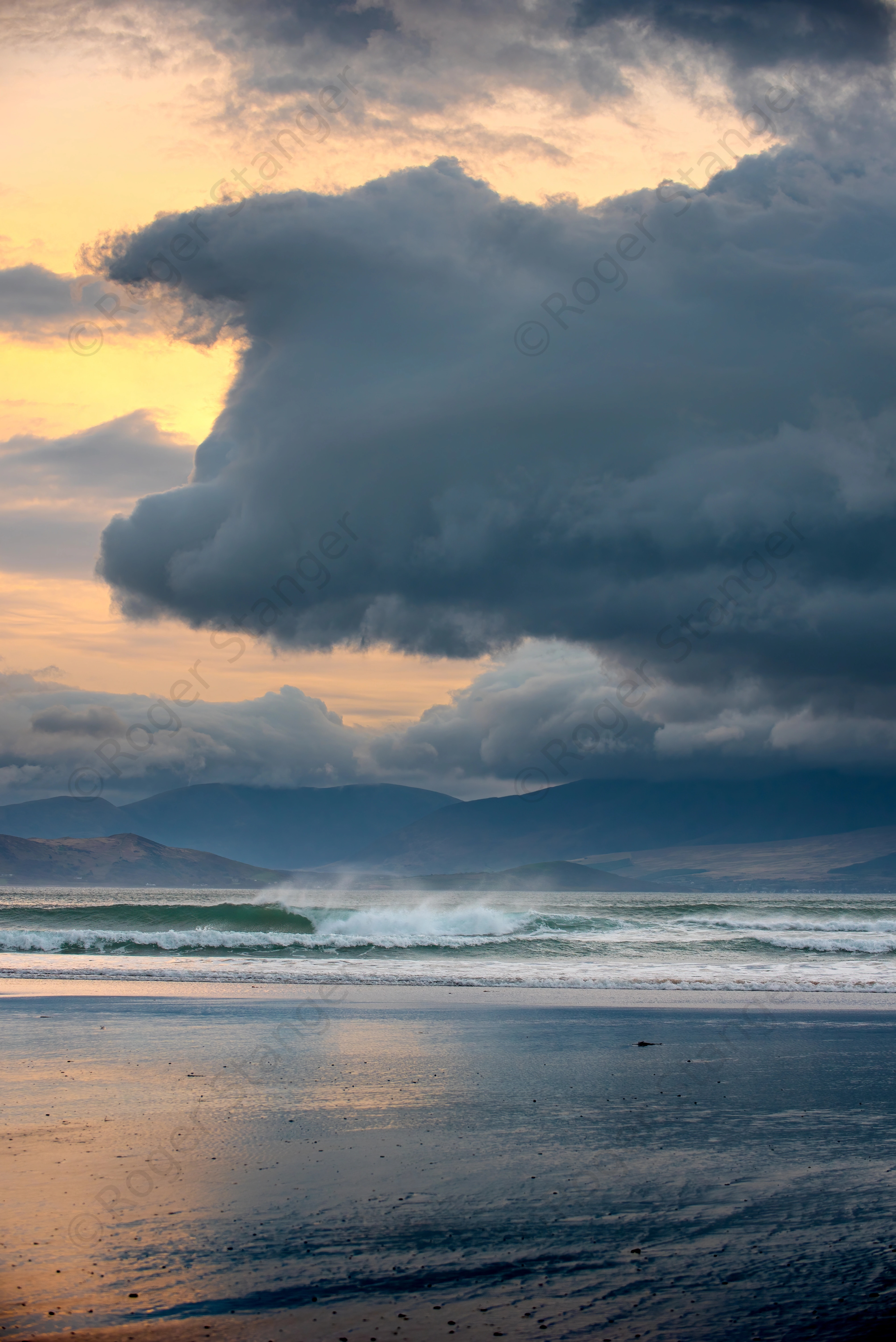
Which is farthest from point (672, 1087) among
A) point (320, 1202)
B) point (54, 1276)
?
point (54, 1276)

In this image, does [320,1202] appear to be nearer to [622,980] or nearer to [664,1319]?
[664,1319]

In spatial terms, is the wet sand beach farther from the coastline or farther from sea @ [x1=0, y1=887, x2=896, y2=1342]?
the coastline

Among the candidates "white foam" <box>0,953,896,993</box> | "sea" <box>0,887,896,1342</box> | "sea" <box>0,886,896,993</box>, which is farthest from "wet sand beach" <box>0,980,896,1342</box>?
"sea" <box>0,886,896,993</box>

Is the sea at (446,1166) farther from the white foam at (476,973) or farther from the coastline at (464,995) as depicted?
the white foam at (476,973)

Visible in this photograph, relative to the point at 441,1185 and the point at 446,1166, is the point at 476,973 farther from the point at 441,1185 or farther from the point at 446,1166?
the point at 441,1185

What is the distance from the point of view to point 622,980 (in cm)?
2831

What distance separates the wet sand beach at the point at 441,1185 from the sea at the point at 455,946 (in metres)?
11.9

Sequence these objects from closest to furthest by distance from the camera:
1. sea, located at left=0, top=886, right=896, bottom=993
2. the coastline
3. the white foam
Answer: the coastline < the white foam < sea, located at left=0, top=886, right=896, bottom=993

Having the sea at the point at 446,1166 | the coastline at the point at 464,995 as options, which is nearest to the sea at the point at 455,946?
the coastline at the point at 464,995

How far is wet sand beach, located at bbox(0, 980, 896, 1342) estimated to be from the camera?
5.75 metres

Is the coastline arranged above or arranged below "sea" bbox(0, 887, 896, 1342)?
below

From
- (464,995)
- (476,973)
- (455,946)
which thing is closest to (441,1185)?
(464,995)

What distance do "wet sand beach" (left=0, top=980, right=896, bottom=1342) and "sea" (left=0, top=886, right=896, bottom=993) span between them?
38.9ft

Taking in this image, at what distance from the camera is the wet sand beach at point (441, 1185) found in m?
5.75
